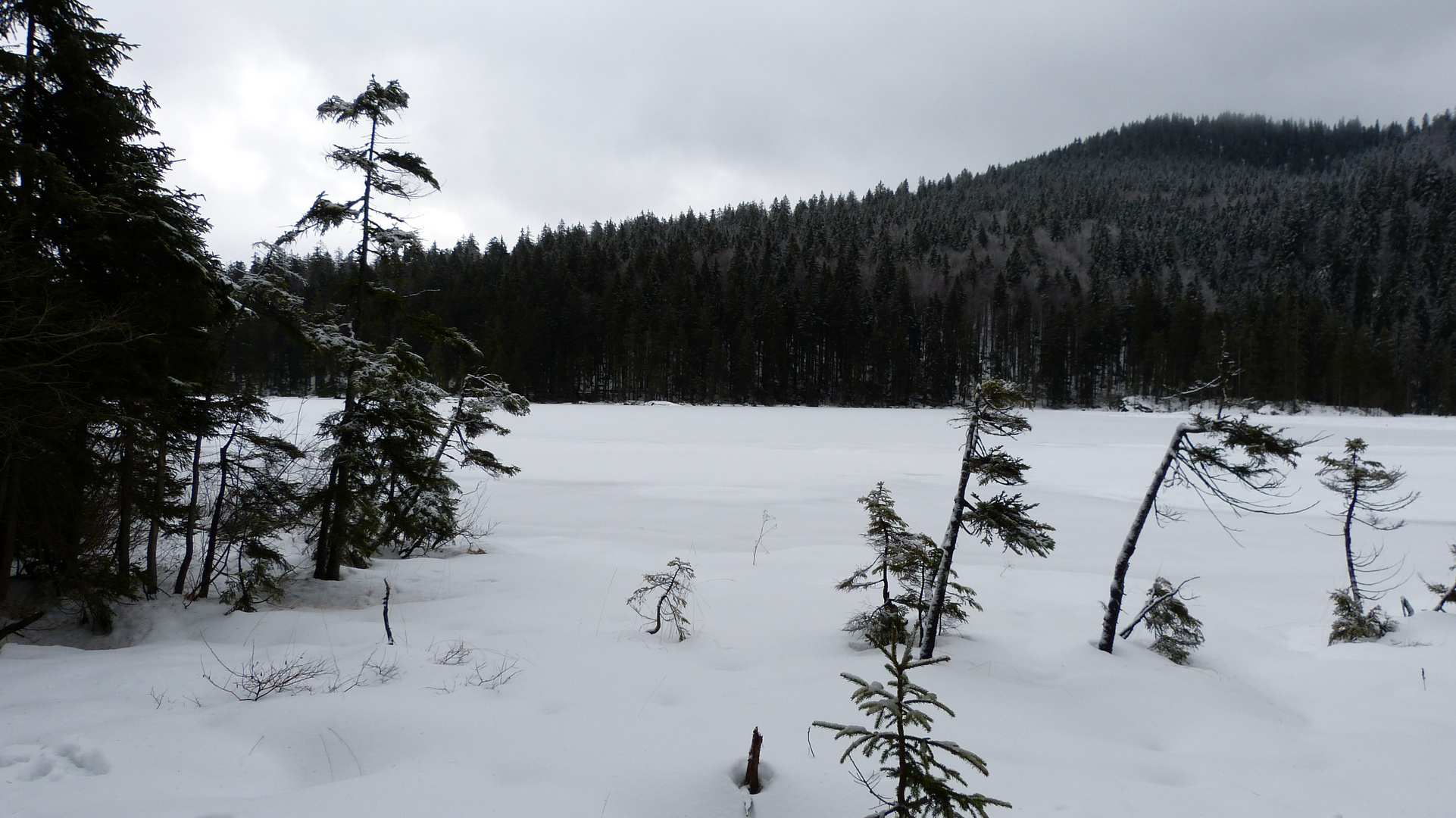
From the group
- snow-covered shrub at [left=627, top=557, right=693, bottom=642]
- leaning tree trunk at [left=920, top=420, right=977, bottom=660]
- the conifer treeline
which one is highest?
the conifer treeline

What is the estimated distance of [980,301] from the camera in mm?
96688

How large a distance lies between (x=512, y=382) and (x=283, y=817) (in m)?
62.7

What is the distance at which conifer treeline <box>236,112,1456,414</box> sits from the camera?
66.9 metres

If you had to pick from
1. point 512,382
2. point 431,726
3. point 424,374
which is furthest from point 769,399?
point 431,726

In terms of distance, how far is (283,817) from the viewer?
325 cm

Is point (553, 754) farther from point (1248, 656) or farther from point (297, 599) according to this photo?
point (1248, 656)

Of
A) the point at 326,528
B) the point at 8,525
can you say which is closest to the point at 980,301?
the point at 326,528

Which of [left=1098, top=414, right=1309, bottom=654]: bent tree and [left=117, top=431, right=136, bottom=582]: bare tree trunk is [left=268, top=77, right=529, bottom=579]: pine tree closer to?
[left=117, top=431, right=136, bottom=582]: bare tree trunk

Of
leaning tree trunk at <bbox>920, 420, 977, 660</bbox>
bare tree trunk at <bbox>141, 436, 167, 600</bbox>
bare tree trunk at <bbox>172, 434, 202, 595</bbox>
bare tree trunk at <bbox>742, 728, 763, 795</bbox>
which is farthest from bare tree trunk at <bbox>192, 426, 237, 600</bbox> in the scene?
leaning tree trunk at <bbox>920, 420, 977, 660</bbox>

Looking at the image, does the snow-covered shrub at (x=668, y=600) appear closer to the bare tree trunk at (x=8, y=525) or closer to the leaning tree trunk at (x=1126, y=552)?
the leaning tree trunk at (x=1126, y=552)

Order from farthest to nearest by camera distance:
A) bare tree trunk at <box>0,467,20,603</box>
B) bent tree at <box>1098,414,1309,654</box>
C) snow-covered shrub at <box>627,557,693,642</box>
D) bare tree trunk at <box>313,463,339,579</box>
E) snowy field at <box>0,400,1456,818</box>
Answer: bare tree trunk at <box>313,463,339,579</box>
snow-covered shrub at <box>627,557,693,642</box>
bare tree trunk at <box>0,467,20,603</box>
bent tree at <box>1098,414,1309,654</box>
snowy field at <box>0,400,1456,818</box>

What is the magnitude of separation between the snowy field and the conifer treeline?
40.1m

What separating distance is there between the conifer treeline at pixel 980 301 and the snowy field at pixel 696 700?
40.1m

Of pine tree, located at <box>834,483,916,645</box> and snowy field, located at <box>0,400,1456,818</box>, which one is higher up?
pine tree, located at <box>834,483,916,645</box>
